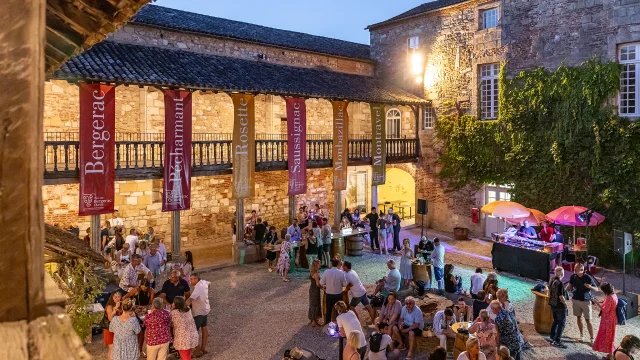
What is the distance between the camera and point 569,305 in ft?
39.5

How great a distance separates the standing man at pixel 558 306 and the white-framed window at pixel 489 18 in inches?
527

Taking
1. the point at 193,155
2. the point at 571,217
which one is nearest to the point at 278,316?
the point at 193,155

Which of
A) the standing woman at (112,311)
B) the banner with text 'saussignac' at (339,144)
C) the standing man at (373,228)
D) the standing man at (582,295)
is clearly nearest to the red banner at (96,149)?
the standing woman at (112,311)

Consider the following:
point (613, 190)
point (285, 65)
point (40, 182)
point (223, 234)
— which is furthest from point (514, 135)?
point (40, 182)

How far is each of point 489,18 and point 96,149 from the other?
1578 centimetres

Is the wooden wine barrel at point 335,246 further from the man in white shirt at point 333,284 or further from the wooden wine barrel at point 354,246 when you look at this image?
the man in white shirt at point 333,284

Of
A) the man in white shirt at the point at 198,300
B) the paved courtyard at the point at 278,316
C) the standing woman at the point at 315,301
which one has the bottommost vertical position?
the paved courtyard at the point at 278,316

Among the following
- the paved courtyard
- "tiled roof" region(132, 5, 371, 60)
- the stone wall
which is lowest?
the paved courtyard

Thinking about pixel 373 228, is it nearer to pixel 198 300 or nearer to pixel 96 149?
pixel 96 149

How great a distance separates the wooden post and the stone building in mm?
18060

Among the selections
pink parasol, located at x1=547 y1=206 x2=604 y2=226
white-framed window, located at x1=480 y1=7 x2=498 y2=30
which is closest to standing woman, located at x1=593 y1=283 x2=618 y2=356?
pink parasol, located at x1=547 y1=206 x2=604 y2=226

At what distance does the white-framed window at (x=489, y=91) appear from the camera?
1994 centimetres

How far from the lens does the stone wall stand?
17016mm

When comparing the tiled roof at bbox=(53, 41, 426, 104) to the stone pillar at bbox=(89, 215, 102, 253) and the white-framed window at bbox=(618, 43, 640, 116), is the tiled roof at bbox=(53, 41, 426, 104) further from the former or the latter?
the white-framed window at bbox=(618, 43, 640, 116)
